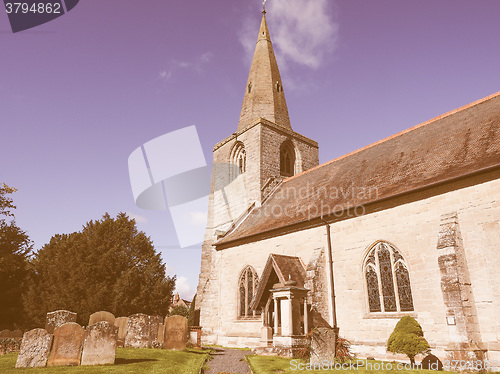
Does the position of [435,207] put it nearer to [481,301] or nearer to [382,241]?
[382,241]

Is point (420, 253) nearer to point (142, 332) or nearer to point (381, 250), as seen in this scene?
point (381, 250)

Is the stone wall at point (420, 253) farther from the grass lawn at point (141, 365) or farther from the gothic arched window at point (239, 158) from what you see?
the gothic arched window at point (239, 158)

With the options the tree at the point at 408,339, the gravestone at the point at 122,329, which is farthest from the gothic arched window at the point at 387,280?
the gravestone at the point at 122,329

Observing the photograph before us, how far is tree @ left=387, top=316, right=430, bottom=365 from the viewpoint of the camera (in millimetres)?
10141

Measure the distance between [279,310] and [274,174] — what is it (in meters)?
13.3

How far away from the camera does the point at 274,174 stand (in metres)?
26.1

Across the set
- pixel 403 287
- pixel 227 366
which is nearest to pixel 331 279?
pixel 403 287

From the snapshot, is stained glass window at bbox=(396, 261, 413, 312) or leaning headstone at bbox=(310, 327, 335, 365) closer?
leaning headstone at bbox=(310, 327, 335, 365)

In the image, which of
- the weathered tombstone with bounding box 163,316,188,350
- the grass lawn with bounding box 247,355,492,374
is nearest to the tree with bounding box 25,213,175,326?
the weathered tombstone with bounding box 163,316,188,350

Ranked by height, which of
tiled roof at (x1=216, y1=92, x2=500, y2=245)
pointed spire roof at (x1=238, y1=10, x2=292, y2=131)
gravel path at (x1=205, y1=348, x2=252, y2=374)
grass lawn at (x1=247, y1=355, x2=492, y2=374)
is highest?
→ pointed spire roof at (x1=238, y1=10, x2=292, y2=131)

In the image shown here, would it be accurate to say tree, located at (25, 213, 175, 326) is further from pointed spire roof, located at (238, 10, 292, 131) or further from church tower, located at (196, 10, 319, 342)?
pointed spire roof, located at (238, 10, 292, 131)

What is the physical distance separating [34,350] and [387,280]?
12138 millimetres

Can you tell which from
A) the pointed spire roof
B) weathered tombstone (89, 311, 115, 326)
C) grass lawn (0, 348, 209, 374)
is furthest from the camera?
the pointed spire roof

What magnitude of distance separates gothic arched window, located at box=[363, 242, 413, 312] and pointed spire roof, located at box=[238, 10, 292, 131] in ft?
55.3
